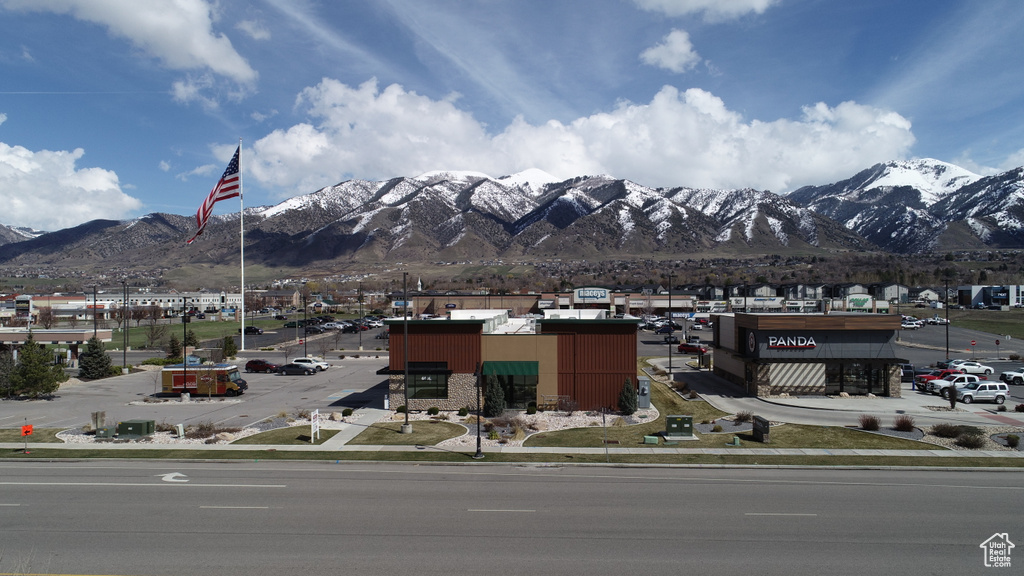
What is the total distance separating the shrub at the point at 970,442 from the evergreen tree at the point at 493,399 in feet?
71.2

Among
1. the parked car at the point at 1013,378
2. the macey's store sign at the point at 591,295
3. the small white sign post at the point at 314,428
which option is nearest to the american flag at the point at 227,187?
the small white sign post at the point at 314,428

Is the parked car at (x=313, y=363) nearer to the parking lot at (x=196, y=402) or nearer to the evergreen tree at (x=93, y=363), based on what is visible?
the parking lot at (x=196, y=402)

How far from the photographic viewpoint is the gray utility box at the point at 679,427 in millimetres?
26328

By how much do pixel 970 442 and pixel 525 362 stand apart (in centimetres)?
2141

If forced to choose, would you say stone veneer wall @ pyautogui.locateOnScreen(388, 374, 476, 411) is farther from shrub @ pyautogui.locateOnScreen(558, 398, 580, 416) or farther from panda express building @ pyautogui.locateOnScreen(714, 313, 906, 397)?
panda express building @ pyautogui.locateOnScreen(714, 313, 906, 397)

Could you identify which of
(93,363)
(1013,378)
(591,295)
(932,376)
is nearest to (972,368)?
(1013,378)

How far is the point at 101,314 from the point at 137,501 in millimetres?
125477

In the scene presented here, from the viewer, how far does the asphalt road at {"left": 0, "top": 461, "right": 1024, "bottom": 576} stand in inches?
511

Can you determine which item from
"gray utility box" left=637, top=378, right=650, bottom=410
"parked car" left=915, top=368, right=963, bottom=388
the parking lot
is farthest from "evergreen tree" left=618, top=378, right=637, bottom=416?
"parked car" left=915, top=368, right=963, bottom=388

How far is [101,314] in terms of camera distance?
11750 cm

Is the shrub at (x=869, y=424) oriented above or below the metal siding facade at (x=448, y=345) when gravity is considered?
below

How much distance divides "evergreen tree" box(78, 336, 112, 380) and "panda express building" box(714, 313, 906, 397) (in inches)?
2048

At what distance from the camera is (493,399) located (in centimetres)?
3114

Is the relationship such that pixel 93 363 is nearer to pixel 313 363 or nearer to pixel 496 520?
pixel 313 363
